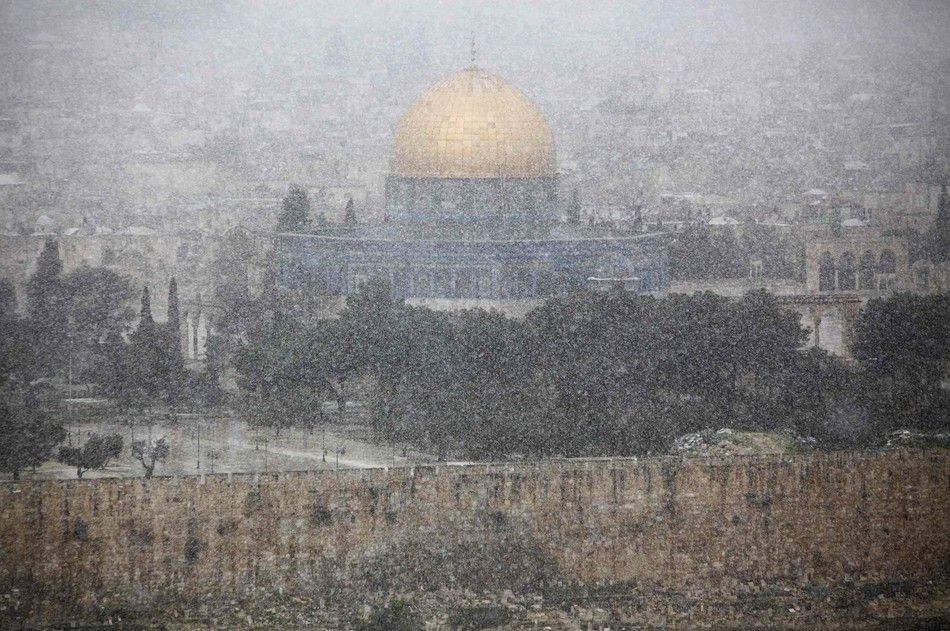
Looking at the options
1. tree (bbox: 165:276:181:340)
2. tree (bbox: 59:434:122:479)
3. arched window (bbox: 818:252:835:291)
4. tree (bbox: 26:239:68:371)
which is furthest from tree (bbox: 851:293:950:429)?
tree (bbox: 26:239:68:371)

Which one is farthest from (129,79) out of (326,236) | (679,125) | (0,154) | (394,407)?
(394,407)

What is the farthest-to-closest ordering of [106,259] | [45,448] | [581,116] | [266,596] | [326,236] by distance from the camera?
[581,116] → [106,259] → [326,236] → [45,448] → [266,596]

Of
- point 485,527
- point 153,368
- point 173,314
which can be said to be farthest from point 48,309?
point 485,527

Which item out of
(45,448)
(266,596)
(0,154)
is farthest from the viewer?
(0,154)

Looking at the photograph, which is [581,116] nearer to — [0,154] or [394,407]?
[0,154]

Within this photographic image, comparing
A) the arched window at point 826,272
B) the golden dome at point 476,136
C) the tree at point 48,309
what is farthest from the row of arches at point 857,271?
the tree at point 48,309

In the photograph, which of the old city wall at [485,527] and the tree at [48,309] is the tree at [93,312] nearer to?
the tree at [48,309]
